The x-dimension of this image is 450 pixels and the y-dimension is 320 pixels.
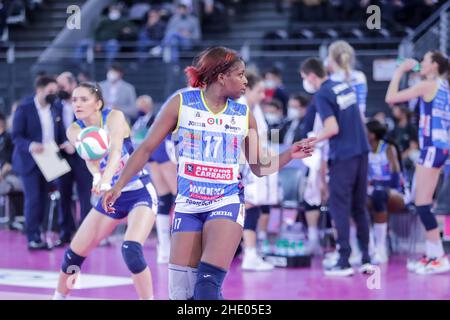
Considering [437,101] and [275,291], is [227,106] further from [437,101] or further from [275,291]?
[437,101]

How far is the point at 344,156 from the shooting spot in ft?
31.1

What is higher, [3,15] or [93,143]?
[3,15]

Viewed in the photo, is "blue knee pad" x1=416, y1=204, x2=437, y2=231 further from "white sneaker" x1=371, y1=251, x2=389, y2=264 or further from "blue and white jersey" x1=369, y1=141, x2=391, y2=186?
"blue and white jersey" x1=369, y1=141, x2=391, y2=186

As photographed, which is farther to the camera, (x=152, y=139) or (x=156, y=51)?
(x=156, y=51)

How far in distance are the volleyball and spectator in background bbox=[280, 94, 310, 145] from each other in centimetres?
479

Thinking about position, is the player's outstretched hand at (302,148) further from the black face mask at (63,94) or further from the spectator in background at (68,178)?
the black face mask at (63,94)

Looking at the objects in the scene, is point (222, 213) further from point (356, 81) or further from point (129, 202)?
point (356, 81)

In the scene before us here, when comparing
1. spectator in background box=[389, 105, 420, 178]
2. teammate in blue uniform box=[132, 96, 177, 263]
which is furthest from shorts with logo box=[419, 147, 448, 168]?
teammate in blue uniform box=[132, 96, 177, 263]

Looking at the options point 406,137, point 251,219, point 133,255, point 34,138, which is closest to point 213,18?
point 406,137

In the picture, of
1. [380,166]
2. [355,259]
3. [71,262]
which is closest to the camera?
[71,262]

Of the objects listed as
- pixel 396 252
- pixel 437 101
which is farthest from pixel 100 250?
pixel 437 101

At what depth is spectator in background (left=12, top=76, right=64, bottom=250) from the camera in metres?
11.6

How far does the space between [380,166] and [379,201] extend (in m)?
0.47
